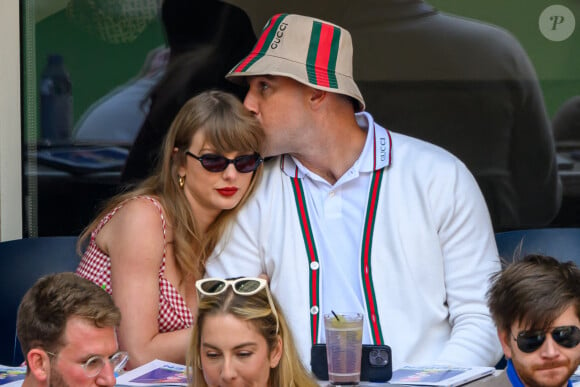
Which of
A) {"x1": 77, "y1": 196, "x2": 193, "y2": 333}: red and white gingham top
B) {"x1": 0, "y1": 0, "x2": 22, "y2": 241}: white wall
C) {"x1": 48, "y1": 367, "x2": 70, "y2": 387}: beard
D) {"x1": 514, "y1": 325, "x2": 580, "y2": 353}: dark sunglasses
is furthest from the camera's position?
{"x1": 0, "y1": 0, "x2": 22, "y2": 241}: white wall

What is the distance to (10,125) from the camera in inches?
184

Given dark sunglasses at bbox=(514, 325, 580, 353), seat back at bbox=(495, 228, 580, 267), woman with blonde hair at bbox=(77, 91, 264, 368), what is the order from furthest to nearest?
1. seat back at bbox=(495, 228, 580, 267)
2. woman with blonde hair at bbox=(77, 91, 264, 368)
3. dark sunglasses at bbox=(514, 325, 580, 353)

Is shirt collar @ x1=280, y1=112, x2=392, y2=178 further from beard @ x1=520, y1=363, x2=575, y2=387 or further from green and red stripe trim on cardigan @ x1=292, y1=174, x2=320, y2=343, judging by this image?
beard @ x1=520, y1=363, x2=575, y2=387

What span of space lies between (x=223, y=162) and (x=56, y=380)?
1298mm

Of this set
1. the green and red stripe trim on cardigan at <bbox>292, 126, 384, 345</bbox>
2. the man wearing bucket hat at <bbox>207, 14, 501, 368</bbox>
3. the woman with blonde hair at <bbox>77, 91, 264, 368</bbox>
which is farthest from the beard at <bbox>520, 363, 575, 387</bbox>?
the woman with blonde hair at <bbox>77, 91, 264, 368</bbox>

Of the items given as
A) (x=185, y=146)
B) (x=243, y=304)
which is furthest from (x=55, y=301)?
(x=185, y=146)

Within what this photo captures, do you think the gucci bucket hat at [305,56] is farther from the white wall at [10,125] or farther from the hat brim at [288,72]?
the white wall at [10,125]

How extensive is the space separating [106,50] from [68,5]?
0.79ft

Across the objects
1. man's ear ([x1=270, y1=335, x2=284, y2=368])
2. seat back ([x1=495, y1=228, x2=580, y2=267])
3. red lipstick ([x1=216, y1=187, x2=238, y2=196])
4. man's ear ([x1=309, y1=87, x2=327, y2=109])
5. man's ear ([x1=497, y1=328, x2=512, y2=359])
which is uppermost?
man's ear ([x1=309, y1=87, x2=327, y2=109])

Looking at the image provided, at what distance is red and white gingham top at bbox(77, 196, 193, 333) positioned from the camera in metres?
3.85

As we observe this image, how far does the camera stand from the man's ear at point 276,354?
3068 millimetres

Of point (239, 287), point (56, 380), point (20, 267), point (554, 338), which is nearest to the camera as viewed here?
point (56, 380)

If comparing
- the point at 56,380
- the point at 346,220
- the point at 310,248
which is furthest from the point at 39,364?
the point at 346,220

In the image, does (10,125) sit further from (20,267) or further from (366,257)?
(366,257)
